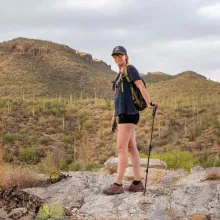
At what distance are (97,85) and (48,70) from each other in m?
6.77

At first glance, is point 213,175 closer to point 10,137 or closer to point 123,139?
point 123,139

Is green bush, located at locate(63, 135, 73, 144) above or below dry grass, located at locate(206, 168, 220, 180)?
below

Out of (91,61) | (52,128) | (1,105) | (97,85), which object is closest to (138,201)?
(52,128)

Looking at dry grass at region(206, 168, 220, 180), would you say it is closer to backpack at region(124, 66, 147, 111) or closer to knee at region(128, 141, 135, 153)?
knee at region(128, 141, 135, 153)

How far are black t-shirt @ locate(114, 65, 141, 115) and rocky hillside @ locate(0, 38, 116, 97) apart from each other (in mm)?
41446

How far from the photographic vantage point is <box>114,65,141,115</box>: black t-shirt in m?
6.55

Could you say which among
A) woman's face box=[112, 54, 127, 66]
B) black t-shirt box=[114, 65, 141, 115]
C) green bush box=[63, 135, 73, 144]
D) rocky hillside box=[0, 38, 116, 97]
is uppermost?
rocky hillside box=[0, 38, 116, 97]

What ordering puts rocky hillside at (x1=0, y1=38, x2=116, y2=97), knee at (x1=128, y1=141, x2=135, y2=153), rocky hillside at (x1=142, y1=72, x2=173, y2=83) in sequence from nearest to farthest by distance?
knee at (x1=128, y1=141, x2=135, y2=153) < rocky hillside at (x1=0, y1=38, x2=116, y2=97) < rocky hillside at (x1=142, y1=72, x2=173, y2=83)

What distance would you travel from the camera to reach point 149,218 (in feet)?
20.5

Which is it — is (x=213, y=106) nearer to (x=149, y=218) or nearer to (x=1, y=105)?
(x=1, y=105)

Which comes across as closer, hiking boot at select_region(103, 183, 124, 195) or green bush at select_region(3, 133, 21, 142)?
hiking boot at select_region(103, 183, 124, 195)

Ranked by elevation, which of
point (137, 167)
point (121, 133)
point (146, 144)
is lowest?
point (146, 144)

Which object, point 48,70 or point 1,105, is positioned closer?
point 1,105

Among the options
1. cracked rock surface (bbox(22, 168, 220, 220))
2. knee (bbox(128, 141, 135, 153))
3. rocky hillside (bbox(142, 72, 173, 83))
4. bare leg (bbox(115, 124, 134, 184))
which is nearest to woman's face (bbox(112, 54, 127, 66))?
bare leg (bbox(115, 124, 134, 184))
